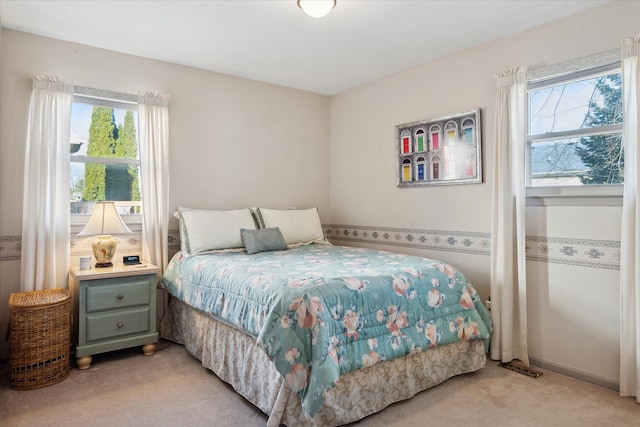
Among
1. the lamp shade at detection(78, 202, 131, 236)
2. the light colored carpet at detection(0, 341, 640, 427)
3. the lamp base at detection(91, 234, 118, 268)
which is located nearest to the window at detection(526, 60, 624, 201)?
the light colored carpet at detection(0, 341, 640, 427)

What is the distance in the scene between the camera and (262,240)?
11.1ft

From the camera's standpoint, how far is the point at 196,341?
291 cm

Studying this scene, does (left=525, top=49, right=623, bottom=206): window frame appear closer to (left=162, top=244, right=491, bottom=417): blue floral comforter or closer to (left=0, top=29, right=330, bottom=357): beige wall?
(left=162, top=244, right=491, bottom=417): blue floral comforter

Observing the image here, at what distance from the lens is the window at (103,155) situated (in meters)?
3.19

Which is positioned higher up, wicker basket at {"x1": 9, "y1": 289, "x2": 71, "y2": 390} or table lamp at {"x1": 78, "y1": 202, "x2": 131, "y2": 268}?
table lamp at {"x1": 78, "y1": 202, "x2": 131, "y2": 268}

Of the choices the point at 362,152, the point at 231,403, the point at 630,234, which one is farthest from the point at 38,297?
the point at 630,234

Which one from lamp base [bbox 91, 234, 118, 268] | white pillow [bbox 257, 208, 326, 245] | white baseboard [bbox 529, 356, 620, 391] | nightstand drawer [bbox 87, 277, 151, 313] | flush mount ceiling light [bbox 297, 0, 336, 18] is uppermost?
flush mount ceiling light [bbox 297, 0, 336, 18]

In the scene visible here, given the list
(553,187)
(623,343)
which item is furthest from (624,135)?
(623,343)

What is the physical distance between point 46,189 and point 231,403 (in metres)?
2.09

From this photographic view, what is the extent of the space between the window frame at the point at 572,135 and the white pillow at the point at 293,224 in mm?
1968

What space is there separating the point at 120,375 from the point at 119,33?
250 cm

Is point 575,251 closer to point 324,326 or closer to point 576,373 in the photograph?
point 576,373

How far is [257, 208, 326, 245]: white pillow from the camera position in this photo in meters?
3.74

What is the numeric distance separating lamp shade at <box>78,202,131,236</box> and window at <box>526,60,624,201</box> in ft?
10.1
